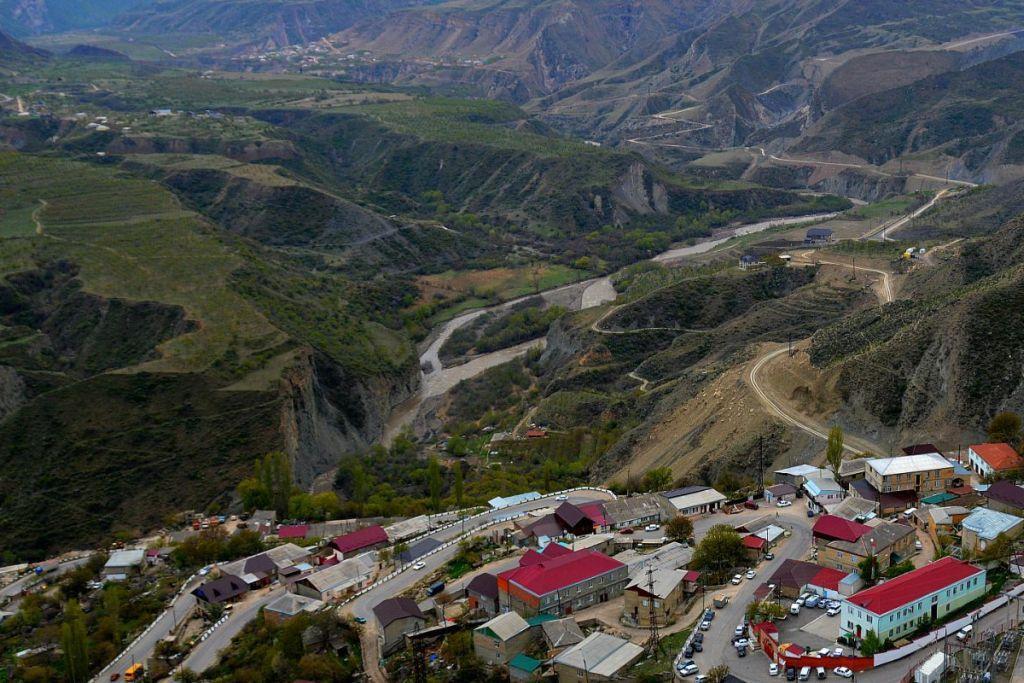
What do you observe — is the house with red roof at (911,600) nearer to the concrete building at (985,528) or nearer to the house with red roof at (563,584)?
the concrete building at (985,528)

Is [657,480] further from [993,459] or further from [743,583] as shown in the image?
[743,583]

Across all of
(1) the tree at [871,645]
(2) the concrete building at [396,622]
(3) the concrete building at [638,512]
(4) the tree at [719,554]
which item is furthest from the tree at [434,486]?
(1) the tree at [871,645]

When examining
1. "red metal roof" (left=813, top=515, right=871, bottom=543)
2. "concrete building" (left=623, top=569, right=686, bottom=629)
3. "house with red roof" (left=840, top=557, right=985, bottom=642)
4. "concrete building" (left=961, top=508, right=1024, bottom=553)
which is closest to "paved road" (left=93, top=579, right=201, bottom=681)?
"concrete building" (left=623, top=569, right=686, bottom=629)

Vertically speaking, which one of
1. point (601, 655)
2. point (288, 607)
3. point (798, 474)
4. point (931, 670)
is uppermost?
point (931, 670)

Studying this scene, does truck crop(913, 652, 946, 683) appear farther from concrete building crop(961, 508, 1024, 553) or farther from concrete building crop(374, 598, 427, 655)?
concrete building crop(374, 598, 427, 655)

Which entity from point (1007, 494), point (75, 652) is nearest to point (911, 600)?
point (1007, 494)
